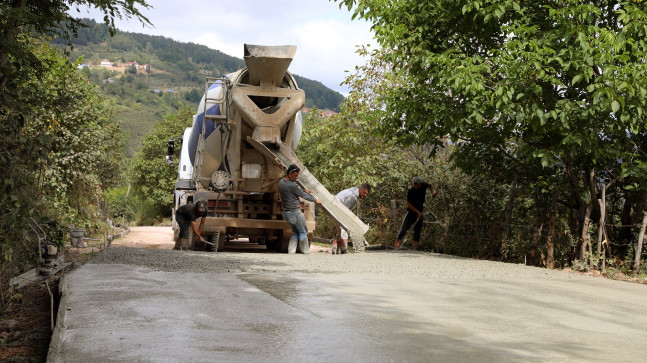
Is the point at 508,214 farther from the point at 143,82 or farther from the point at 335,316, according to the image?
the point at 143,82

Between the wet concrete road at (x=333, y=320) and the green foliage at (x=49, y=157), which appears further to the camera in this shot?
the green foliage at (x=49, y=157)

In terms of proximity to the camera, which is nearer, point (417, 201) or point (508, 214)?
point (508, 214)

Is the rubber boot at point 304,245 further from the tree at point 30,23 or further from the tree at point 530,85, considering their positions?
the tree at point 30,23

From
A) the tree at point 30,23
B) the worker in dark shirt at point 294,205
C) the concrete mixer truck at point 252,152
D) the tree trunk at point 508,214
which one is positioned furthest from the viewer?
the tree trunk at point 508,214

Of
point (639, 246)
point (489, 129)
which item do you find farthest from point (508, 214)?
point (639, 246)

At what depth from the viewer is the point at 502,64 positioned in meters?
9.27

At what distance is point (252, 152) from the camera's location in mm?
12359

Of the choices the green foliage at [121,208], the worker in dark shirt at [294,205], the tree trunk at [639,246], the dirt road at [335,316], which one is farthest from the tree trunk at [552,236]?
the green foliage at [121,208]

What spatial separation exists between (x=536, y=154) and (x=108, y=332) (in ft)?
23.8

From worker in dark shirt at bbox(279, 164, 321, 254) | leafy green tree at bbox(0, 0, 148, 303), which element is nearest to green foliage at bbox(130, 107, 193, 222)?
worker in dark shirt at bbox(279, 164, 321, 254)

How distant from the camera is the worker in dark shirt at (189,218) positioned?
39.0ft

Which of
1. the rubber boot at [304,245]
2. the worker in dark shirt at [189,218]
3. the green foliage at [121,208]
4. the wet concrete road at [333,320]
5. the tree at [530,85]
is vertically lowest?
the wet concrete road at [333,320]

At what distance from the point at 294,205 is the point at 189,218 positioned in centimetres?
202

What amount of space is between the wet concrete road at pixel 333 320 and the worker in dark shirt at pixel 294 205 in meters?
4.29
